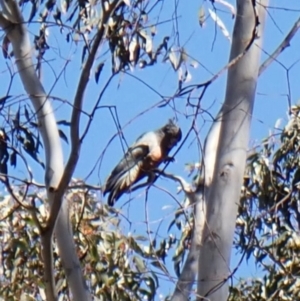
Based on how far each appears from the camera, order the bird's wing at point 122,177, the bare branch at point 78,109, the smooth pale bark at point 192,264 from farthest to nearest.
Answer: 1. the bird's wing at point 122,177
2. the smooth pale bark at point 192,264
3. the bare branch at point 78,109

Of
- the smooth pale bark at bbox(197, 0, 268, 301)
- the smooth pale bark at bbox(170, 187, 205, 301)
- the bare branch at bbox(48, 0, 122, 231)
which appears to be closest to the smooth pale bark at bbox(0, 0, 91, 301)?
the bare branch at bbox(48, 0, 122, 231)

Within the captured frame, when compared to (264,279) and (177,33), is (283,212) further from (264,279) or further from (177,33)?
(177,33)

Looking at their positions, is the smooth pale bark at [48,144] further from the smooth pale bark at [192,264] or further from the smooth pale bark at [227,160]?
the smooth pale bark at [227,160]

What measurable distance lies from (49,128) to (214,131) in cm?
67

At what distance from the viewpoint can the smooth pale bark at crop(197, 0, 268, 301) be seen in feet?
10.7

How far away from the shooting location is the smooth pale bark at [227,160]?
3270 mm

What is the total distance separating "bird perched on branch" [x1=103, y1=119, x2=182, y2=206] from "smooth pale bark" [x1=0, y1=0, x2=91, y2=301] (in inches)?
20.6

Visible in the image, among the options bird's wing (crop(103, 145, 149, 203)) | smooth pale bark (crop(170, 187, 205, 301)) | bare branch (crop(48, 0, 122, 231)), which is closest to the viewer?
bare branch (crop(48, 0, 122, 231))

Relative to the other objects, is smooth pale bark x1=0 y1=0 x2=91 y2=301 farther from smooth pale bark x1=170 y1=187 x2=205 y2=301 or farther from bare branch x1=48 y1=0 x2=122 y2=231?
smooth pale bark x1=170 y1=187 x2=205 y2=301

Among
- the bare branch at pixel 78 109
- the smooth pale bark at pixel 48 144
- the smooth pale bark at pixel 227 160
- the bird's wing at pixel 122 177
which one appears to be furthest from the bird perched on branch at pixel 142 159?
the bare branch at pixel 78 109

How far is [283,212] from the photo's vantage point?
5613 millimetres

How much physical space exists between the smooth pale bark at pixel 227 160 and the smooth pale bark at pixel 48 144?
496 millimetres

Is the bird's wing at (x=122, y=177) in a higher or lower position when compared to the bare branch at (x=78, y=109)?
higher

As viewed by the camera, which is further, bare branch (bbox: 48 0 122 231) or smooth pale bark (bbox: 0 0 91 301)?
smooth pale bark (bbox: 0 0 91 301)
